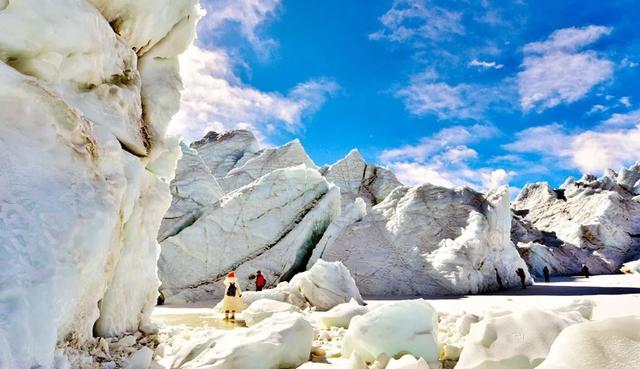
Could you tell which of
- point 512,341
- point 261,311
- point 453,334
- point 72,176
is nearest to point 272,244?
point 261,311

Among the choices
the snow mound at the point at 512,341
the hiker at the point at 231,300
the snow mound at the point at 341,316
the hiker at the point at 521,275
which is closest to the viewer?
the snow mound at the point at 512,341

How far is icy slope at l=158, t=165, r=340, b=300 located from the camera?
1802 centimetres

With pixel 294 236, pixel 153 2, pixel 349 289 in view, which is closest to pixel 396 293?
pixel 349 289

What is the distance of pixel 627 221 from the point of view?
1367 inches

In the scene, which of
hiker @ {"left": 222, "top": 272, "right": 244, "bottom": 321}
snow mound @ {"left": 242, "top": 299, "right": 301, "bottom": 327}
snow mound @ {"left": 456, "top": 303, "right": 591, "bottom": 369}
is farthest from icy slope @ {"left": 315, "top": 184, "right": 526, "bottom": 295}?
snow mound @ {"left": 456, "top": 303, "right": 591, "bottom": 369}

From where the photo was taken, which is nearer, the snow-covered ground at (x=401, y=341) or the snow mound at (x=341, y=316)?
the snow-covered ground at (x=401, y=341)

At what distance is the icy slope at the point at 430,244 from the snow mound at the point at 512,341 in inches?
438

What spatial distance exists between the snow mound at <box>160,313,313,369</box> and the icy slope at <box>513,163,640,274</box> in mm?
27134

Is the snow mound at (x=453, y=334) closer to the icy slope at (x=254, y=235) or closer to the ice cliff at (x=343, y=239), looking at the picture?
the ice cliff at (x=343, y=239)

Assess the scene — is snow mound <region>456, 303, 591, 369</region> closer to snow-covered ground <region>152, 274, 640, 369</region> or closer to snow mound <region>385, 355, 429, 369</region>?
snow-covered ground <region>152, 274, 640, 369</region>

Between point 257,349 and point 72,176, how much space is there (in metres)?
2.78

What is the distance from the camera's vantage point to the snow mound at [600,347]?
9.69 feet

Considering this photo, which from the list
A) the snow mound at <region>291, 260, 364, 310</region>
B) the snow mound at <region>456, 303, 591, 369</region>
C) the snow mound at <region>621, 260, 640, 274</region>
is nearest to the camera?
the snow mound at <region>456, 303, 591, 369</region>

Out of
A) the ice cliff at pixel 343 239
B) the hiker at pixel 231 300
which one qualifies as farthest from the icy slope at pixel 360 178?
the hiker at pixel 231 300
